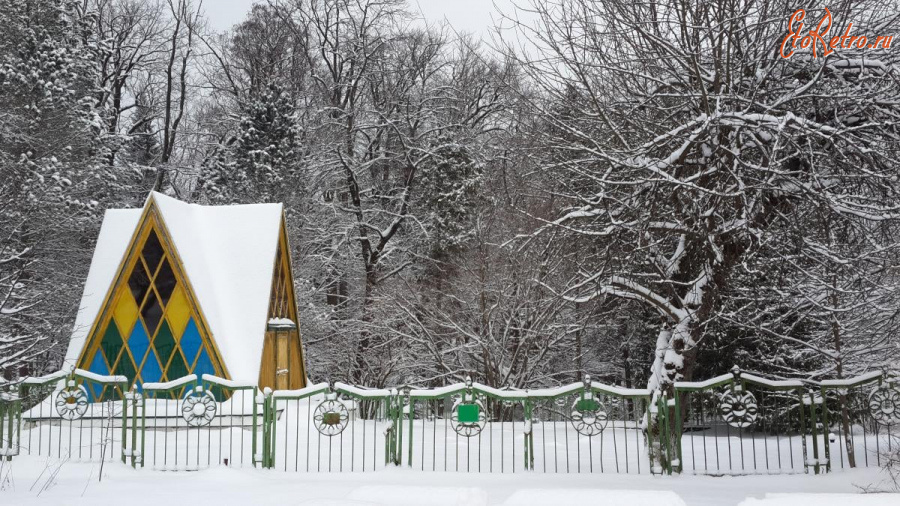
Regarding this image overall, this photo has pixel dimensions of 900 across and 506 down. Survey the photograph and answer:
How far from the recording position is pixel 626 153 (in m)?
9.57

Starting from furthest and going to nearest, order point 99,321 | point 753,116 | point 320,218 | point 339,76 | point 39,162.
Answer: point 339,76
point 320,218
point 39,162
point 99,321
point 753,116

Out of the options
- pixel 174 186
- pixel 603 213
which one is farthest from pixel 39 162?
pixel 603 213

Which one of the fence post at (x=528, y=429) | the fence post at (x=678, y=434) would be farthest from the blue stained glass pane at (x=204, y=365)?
the fence post at (x=678, y=434)

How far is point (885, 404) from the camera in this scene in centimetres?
942

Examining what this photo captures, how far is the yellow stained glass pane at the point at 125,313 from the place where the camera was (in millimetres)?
14641

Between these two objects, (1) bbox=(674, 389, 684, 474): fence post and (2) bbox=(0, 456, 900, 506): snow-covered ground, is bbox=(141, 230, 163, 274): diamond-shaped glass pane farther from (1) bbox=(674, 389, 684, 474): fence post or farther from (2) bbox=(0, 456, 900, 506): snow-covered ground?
(1) bbox=(674, 389, 684, 474): fence post

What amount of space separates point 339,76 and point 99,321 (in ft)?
55.8

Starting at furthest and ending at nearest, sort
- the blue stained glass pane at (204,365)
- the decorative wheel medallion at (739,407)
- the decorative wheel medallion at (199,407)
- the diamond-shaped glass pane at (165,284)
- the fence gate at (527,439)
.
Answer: the diamond-shaped glass pane at (165,284)
the blue stained glass pane at (204,365)
the decorative wheel medallion at (199,407)
the fence gate at (527,439)
the decorative wheel medallion at (739,407)

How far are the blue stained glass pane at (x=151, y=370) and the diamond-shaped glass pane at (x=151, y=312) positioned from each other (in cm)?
52

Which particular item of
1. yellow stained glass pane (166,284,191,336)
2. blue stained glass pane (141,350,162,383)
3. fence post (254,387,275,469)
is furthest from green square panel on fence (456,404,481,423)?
blue stained glass pane (141,350,162,383)

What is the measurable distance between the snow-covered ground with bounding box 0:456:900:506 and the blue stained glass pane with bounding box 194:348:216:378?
410cm

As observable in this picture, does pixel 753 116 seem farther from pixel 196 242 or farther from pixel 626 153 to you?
pixel 196 242

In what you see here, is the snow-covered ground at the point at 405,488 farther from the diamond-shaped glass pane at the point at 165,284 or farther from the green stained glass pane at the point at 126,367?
the diamond-shaped glass pane at the point at 165,284

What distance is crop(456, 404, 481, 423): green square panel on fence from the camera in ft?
32.7
